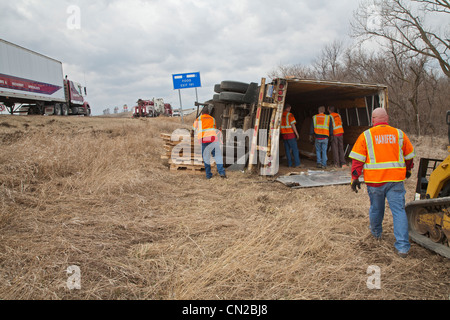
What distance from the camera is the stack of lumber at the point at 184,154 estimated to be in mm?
7828

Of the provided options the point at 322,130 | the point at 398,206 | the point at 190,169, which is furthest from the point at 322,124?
the point at 398,206

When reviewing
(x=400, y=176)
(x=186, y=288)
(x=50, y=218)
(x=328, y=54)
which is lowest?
(x=186, y=288)

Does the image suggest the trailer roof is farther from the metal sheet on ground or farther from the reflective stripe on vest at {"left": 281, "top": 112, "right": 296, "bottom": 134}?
the metal sheet on ground

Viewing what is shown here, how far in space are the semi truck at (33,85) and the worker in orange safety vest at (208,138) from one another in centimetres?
1279

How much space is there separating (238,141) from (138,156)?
130 inches

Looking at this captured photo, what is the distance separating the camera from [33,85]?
17.0 meters

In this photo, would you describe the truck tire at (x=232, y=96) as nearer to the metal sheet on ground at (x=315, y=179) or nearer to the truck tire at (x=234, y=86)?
the truck tire at (x=234, y=86)

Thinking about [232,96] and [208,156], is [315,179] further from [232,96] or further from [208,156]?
[232,96]

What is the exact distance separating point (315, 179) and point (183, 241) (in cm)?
445

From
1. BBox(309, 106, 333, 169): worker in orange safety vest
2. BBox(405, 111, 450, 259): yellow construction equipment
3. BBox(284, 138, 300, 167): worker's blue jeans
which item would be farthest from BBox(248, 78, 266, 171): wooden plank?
BBox(405, 111, 450, 259): yellow construction equipment

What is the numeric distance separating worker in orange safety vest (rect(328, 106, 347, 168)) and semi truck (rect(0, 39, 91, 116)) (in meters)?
15.5
